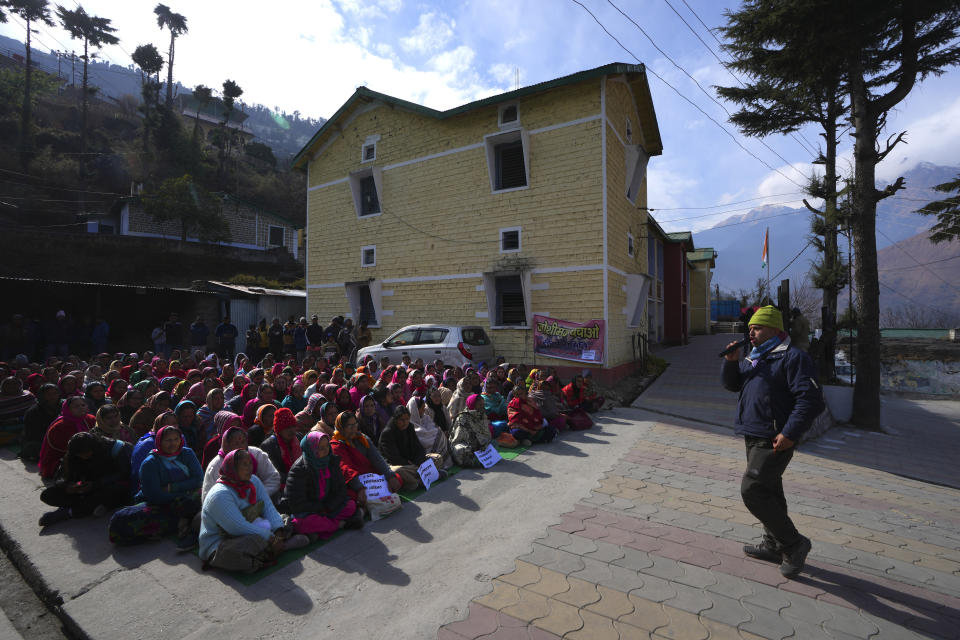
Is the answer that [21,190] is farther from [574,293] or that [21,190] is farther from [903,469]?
[903,469]

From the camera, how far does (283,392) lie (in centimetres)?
744

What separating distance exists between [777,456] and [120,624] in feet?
16.0

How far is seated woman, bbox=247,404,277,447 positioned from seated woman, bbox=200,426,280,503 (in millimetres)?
858

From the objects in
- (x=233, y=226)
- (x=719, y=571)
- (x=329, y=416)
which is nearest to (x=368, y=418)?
(x=329, y=416)

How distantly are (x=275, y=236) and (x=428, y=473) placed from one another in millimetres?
33670

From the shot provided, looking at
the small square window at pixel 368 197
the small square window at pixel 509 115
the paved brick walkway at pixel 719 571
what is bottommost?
the paved brick walkway at pixel 719 571

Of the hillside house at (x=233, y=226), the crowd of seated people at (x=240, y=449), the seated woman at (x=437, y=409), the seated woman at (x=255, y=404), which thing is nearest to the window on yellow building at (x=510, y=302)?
the crowd of seated people at (x=240, y=449)

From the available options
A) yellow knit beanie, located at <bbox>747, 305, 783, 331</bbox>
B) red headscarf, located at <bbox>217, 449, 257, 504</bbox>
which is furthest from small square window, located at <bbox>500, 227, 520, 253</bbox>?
red headscarf, located at <bbox>217, 449, 257, 504</bbox>

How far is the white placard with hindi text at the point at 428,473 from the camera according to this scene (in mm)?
5539

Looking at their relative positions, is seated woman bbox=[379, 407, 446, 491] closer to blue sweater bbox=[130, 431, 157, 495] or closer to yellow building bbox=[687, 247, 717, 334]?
blue sweater bbox=[130, 431, 157, 495]

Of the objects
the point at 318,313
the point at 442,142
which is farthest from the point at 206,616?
the point at 318,313

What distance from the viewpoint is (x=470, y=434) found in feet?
21.7

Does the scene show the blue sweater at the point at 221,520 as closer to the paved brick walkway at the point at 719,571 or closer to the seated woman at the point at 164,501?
the seated woman at the point at 164,501

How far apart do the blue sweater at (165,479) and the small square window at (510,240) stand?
10258 mm
